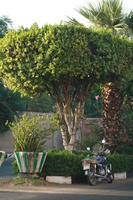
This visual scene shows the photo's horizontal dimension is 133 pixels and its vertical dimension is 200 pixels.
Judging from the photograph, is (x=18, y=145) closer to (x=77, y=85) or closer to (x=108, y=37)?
(x=77, y=85)

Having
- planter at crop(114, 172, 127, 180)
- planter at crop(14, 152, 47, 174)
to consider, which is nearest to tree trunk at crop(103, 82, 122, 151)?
planter at crop(114, 172, 127, 180)

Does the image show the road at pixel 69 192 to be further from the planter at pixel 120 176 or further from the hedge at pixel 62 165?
the planter at pixel 120 176

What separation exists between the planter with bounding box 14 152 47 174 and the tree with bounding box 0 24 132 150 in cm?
225

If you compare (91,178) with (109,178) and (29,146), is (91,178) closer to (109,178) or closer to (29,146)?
(109,178)

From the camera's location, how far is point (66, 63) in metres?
14.5

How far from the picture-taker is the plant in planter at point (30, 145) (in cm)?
1416

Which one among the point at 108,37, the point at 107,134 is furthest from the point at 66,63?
the point at 107,134

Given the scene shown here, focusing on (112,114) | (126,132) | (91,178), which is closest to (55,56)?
(91,178)

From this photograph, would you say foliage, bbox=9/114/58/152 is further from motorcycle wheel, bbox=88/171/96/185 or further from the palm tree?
the palm tree

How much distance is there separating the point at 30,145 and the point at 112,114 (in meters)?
4.50

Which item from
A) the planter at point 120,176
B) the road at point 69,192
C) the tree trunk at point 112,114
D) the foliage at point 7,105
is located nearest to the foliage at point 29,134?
the road at point 69,192

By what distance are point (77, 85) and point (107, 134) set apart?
8.31ft

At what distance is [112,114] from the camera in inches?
703

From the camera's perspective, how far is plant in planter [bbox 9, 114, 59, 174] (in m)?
14.2
